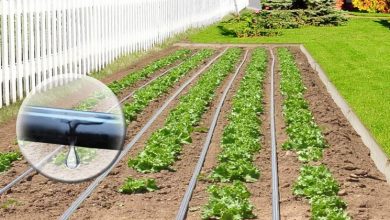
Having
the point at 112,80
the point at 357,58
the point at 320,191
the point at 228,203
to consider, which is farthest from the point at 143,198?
the point at 357,58

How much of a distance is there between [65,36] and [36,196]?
7799 mm

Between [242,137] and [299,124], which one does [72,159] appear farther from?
[299,124]

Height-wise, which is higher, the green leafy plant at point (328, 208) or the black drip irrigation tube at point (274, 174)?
the green leafy plant at point (328, 208)

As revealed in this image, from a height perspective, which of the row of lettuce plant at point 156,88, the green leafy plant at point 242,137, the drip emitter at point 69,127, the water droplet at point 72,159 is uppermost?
the drip emitter at point 69,127

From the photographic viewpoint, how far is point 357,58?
2041 cm

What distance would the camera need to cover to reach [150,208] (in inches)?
228

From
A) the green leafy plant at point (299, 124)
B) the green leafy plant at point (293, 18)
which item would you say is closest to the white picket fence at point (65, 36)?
the green leafy plant at point (299, 124)

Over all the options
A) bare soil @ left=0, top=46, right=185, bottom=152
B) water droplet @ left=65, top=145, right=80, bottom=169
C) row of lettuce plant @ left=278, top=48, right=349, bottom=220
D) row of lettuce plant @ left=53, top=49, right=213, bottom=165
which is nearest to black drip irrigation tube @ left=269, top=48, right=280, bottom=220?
row of lettuce plant @ left=278, top=48, right=349, bottom=220

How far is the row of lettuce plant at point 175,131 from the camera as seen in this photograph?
732 centimetres

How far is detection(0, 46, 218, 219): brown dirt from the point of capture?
558 centimetres

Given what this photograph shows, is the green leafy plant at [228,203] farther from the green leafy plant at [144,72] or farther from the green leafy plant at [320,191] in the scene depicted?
the green leafy plant at [144,72]

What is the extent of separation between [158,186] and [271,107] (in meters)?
5.27

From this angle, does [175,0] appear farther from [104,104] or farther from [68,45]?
[104,104]

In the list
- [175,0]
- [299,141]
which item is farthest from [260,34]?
[299,141]
